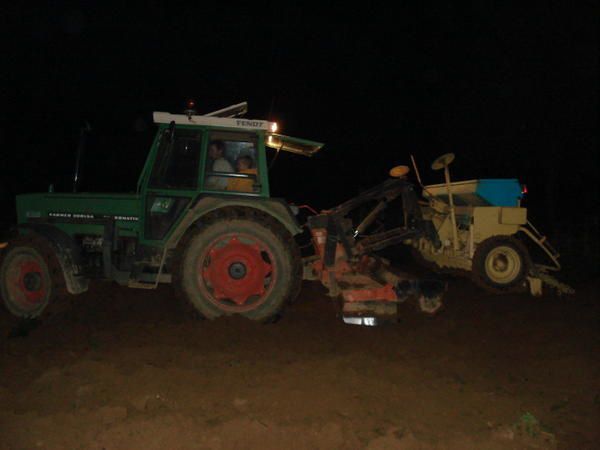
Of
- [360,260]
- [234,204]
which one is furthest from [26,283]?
[360,260]

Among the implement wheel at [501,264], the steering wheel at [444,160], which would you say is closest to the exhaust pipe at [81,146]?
the steering wheel at [444,160]

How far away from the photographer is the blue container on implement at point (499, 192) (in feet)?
25.7

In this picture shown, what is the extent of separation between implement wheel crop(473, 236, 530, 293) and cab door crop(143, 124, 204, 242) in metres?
4.29

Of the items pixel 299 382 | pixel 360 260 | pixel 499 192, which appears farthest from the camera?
pixel 499 192

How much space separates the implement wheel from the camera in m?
7.46

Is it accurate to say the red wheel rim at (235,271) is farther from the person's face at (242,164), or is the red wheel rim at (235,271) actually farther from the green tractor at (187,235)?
the person's face at (242,164)

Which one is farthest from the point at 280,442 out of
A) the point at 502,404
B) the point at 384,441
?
the point at 502,404

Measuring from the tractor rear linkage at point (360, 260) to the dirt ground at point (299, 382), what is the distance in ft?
0.99

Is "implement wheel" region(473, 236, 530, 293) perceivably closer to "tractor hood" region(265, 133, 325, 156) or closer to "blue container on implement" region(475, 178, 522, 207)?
"blue container on implement" region(475, 178, 522, 207)

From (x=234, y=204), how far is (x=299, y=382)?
2.19 metres

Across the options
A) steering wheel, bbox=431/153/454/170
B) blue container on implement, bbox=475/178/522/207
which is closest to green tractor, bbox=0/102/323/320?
steering wheel, bbox=431/153/454/170

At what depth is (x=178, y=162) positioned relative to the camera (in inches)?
229

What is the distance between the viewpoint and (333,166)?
96.3 ft

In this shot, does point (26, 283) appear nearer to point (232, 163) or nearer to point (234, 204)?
point (234, 204)
